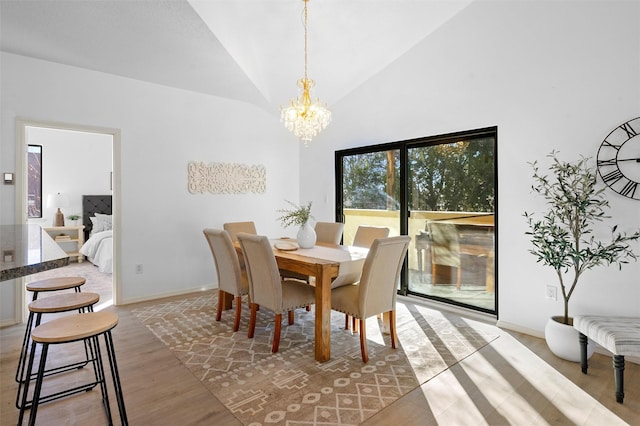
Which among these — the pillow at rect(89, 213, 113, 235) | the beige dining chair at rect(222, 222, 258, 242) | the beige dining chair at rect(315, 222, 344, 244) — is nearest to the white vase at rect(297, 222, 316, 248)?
the beige dining chair at rect(315, 222, 344, 244)

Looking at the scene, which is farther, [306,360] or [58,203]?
[58,203]

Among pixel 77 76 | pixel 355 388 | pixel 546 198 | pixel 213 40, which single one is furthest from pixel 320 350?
pixel 77 76

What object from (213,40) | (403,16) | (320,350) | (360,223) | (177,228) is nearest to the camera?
(320,350)

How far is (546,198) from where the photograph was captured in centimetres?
311

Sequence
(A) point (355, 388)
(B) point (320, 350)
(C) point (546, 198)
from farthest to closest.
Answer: (C) point (546, 198) < (B) point (320, 350) < (A) point (355, 388)

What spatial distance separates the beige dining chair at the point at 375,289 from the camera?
8.68 feet

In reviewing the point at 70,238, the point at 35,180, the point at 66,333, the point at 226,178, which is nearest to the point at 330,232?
the point at 226,178

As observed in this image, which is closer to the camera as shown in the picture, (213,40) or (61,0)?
(61,0)

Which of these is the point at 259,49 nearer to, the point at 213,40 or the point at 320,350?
the point at 213,40

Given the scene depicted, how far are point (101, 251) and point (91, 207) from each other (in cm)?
191

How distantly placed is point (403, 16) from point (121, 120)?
339 centimetres

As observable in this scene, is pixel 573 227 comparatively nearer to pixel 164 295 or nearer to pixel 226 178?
pixel 226 178

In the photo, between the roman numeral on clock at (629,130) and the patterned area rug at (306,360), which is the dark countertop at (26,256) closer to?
the patterned area rug at (306,360)

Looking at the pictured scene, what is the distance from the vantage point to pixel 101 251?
5746 millimetres
